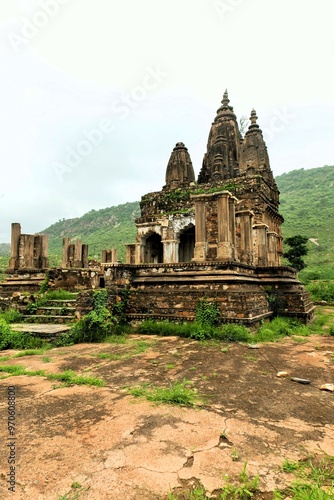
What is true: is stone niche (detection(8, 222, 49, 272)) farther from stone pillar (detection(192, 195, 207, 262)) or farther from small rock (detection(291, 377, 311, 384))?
small rock (detection(291, 377, 311, 384))

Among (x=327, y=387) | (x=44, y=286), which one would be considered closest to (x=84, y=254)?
(x=44, y=286)

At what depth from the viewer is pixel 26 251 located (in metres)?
13.4

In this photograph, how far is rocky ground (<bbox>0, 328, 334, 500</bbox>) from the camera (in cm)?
179

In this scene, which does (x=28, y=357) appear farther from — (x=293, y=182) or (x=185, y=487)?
(x=293, y=182)

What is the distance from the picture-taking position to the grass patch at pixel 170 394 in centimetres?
298

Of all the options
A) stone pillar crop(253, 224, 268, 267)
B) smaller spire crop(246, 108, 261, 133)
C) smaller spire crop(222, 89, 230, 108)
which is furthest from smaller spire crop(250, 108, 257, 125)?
stone pillar crop(253, 224, 268, 267)

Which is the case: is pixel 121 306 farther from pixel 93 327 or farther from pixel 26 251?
pixel 26 251

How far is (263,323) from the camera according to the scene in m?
7.55

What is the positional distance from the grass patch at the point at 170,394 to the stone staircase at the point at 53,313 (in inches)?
186

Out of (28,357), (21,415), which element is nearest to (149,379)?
(21,415)

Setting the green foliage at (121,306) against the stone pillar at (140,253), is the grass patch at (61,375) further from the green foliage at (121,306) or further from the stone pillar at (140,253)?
the stone pillar at (140,253)

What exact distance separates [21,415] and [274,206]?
1598 cm

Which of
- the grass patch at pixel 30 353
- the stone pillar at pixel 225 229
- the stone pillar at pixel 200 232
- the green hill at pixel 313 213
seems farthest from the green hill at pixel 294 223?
the grass patch at pixel 30 353

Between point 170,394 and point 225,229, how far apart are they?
5.54 m
